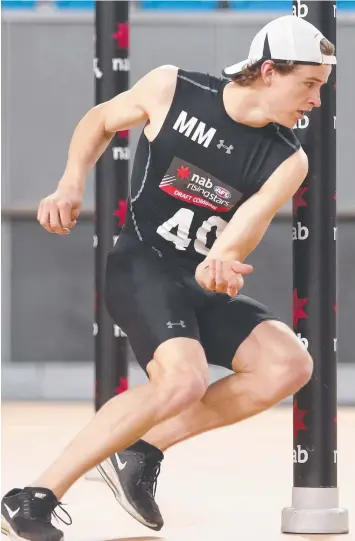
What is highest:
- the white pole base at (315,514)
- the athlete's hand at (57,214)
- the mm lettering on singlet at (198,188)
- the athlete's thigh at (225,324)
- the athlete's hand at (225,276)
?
the mm lettering on singlet at (198,188)

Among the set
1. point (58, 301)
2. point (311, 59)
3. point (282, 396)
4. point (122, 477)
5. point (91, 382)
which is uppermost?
point (311, 59)

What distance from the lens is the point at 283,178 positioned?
4070 mm

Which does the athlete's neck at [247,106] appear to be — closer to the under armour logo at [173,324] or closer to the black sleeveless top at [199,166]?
the black sleeveless top at [199,166]

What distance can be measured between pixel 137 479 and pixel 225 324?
60 cm

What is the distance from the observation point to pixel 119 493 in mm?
4234

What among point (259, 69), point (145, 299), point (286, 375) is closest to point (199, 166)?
point (259, 69)

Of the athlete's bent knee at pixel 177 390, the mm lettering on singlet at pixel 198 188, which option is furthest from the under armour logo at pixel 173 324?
the mm lettering on singlet at pixel 198 188

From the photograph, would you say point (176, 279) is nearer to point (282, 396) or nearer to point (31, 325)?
point (282, 396)

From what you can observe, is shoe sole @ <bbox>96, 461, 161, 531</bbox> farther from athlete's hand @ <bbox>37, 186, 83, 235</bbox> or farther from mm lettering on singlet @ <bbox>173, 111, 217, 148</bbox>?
mm lettering on singlet @ <bbox>173, 111, 217, 148</bbox>

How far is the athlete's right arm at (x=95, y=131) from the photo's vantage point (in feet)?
13.2

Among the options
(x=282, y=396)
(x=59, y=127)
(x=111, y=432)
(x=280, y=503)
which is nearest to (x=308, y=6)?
(x=282, y=396)

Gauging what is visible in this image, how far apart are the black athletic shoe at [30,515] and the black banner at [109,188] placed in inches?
86.8

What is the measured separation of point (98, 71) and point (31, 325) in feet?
15.7

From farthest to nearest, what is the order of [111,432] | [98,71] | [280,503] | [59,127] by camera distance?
[59,127], [98,71], [280,503], [111,432]
